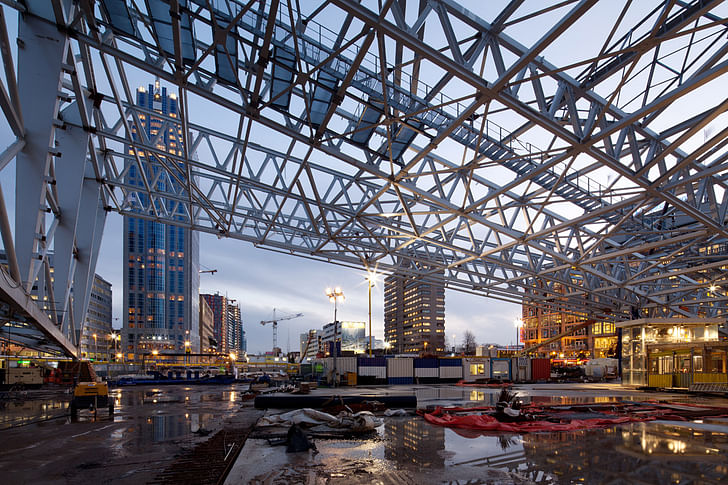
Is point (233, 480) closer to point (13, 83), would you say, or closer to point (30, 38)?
point (13, 83)

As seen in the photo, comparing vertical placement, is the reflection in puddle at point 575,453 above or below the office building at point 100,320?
above

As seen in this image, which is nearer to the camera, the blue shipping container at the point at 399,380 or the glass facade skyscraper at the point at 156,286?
the blue shipping container at the point at 399,380

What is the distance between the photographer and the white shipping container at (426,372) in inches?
1613

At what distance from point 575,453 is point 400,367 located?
1219 inches

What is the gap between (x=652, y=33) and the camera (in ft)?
34.7

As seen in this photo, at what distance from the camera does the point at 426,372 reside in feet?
135

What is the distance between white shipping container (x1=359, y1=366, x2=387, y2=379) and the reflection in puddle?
25643mm

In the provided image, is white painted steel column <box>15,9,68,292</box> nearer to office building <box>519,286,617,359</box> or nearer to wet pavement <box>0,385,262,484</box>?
wet pavement <box>0,385,262,484</box>

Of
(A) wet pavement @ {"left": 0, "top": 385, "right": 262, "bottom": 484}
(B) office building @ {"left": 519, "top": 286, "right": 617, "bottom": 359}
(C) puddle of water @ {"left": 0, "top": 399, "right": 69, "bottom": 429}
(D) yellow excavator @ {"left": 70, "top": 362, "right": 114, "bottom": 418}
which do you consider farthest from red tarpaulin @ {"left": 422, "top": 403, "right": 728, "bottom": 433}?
(B) office building @ {"left": 519, "top": 286, "right": 617, "bottom": 359}

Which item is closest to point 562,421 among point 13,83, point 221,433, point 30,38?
point 221,433

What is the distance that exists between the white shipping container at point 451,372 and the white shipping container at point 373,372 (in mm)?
5840

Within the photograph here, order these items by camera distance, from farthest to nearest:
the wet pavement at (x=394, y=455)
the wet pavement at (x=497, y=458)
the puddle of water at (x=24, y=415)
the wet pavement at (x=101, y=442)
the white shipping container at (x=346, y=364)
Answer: the white shipping container at (x=346, y=364), the puddle of water at (x=24, y=415), the wet pavement at (x=101, y=442), the wet pavement at (x=394, y=455), the wet pavement at (x=497, y=458)

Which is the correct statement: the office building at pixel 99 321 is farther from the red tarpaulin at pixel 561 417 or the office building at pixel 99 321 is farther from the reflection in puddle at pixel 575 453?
the reflection in puddle at pixel 575 453

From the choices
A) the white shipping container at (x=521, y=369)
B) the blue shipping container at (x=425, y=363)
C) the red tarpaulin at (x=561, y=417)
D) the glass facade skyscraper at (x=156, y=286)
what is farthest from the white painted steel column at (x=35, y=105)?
the glass facade skyscraper at (x=156, y=286)
